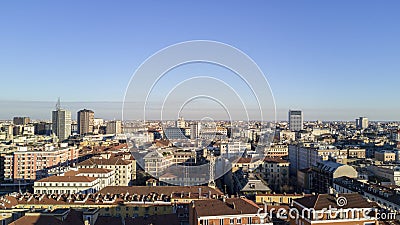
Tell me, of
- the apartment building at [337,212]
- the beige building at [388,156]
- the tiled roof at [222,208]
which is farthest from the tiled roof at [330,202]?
the beige building at [388,156]

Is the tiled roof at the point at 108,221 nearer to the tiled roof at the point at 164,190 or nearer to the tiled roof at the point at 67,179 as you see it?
the tiled roof at the point at 164,190

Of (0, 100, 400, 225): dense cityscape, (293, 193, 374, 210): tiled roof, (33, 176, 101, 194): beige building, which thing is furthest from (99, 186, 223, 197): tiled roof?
(293, 193, 374, 210): tiled roof

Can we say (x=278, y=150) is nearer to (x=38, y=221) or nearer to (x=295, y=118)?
(x=38, y=221)

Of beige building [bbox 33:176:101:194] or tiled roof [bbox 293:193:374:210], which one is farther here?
beige building [bbox 33:176:101:194]

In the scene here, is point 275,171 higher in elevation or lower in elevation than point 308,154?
lower

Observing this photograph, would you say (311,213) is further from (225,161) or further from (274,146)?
(274,146)

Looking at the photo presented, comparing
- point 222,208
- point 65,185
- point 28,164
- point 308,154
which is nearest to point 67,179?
point 65,185

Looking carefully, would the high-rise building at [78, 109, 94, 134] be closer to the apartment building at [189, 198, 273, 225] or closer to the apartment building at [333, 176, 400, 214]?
the apartment building at [333, 176, 400, 214]

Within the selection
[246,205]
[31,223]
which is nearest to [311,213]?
[246,205]
